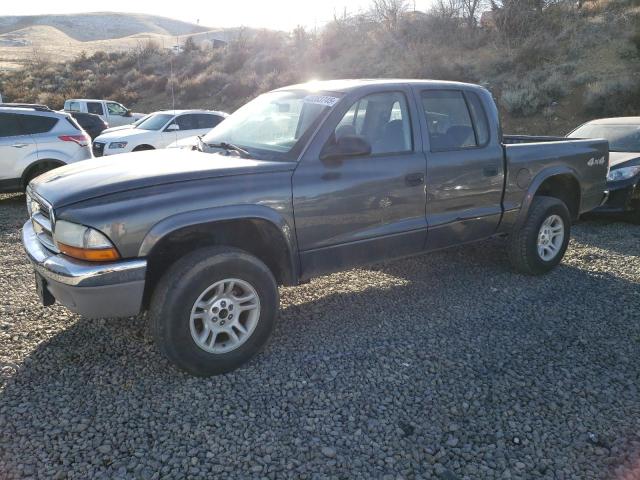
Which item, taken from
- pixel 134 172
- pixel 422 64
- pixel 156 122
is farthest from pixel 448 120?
pixel 422 64

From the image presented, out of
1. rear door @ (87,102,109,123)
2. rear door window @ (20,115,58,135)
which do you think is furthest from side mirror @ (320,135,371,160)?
rear door @ (87,102,109,123)

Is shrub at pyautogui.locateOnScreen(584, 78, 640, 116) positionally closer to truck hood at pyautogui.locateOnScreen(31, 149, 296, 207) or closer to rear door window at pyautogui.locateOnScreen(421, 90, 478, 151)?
rear door window at pyautogui.locateOnScreen(421, 90, 478, 151)

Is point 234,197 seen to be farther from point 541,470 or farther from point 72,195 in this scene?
point 541,470

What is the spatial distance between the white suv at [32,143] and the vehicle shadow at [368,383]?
5.53 metres

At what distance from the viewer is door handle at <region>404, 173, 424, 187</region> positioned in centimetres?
414

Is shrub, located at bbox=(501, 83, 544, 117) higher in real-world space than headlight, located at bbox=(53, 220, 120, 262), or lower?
higher

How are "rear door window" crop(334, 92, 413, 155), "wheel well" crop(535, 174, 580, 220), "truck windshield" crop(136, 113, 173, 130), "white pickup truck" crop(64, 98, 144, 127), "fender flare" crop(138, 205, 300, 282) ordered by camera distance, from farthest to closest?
"white pickup truck" crop(64, 98, 144, 127)
"truck windshield" crop(136, 113, 173, 130)
"wheel well" crop(535, 174, 580, 220)
"rear door window" crop(334, 92, 413, 155)
"fender flare" crop(138, 205, 300, 282)

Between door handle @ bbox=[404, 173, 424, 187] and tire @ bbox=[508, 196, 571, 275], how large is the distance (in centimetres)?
158

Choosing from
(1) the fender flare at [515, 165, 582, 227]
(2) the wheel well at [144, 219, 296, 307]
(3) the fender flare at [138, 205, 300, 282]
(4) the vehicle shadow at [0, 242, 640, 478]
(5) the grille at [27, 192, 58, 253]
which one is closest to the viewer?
(4) the vehicle shadow at [0, 242, 640, 478]

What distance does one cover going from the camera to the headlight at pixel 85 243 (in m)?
3.03

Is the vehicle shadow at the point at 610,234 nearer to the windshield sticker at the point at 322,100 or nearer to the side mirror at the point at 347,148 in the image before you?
the side mirror at the point at 347,148

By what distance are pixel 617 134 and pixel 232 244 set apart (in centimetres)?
744

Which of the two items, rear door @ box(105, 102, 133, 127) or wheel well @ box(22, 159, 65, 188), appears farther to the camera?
rear door @ box(105, 102, 133, 127)

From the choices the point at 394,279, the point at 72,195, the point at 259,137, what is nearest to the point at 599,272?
the point at 394,279
